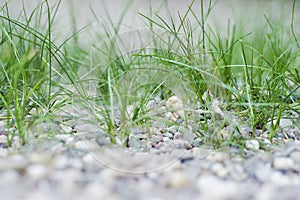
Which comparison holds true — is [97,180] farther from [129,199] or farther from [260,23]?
[260,23]

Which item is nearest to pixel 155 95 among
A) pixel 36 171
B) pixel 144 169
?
pixel 144 169

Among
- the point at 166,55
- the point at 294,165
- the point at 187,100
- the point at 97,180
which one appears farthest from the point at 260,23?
the point at 97,180

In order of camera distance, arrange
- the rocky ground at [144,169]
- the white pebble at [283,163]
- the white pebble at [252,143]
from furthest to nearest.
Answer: the white pebble at [252,143]
the white pebble at [283,163]
the rocky ground at [144,169]

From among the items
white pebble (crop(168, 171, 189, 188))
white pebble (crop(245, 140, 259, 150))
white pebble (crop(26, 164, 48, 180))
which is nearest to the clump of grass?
white pebble (crop(26, 164, 48, 180))

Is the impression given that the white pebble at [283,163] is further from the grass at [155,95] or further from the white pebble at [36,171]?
the white pebble at [36,171]

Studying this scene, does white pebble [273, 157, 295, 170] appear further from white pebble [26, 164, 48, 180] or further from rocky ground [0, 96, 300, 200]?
white pebble [26, 164, 48, 180]

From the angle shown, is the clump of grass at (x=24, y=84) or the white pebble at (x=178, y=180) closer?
the white pebble at (x=178, y=180)

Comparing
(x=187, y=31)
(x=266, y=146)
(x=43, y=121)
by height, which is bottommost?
(x=266, y=146)

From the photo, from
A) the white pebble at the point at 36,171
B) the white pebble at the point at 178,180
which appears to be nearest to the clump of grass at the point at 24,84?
the white pebble at the point at 36,171
